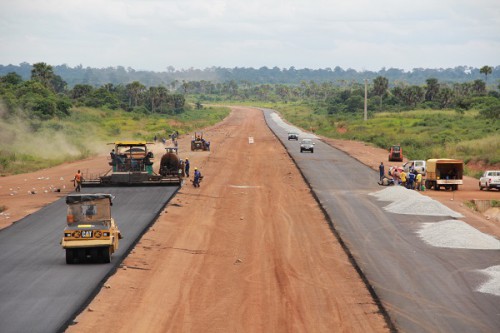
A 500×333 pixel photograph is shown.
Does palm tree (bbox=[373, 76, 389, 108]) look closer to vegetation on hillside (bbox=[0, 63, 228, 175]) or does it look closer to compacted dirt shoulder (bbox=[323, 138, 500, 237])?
vegetation on hillside (bbox=[0, 63, 228, 175])

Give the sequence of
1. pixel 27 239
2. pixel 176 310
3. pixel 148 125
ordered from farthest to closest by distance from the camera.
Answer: pixel 148 125 < pixel 27 239 < pixel 176 310

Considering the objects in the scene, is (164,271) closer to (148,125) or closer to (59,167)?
(59,167)

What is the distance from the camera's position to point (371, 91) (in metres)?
198

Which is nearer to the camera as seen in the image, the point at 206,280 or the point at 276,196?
the point at 206,280

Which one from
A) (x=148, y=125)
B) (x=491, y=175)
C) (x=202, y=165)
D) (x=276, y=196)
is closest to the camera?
(x=276, y=196)

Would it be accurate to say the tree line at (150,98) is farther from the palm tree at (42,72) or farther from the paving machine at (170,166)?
the paving machine at (170,166)

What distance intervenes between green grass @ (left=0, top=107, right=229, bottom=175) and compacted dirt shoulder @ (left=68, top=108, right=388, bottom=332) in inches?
1224

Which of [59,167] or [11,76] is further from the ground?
[11,76]

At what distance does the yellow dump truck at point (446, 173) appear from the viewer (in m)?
52.5

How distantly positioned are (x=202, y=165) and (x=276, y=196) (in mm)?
20664

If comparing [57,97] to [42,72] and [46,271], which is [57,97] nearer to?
[42,72]

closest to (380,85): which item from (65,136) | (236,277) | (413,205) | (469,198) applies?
(65,136)

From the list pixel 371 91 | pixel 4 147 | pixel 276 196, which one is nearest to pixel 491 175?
pixel 276 196

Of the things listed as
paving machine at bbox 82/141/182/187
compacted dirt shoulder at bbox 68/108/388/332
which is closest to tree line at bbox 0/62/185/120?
paving machine at bbox 82/141/182/187
